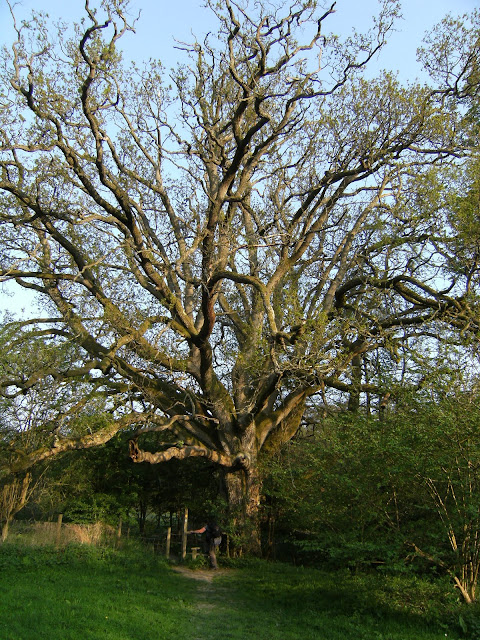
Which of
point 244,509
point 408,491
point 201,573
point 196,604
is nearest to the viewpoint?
point 408,491

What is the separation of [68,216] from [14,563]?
305 inches

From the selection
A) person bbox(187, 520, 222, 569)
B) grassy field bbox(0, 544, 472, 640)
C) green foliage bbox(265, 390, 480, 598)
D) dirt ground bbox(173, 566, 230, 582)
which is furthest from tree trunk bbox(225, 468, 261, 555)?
green foliage bbox(265, 390, 480, 598)

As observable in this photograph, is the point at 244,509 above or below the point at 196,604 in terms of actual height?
above

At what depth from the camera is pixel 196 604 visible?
9.77m

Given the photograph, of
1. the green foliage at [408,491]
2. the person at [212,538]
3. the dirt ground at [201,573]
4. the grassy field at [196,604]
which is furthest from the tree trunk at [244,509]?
the green foliage at [408,491]

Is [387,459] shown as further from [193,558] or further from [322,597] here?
[193,558]

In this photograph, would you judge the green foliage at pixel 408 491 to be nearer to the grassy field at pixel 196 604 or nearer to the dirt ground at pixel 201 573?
the grassy field at pixel 196 604

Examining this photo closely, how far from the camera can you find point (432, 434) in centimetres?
808

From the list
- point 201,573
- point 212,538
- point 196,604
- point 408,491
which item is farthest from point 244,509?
point 408,491

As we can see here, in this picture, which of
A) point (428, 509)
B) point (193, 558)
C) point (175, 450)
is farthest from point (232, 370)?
point (428, 509)

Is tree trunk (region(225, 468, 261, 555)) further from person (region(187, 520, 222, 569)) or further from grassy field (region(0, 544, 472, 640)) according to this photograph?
grassy field (region(0, 544, 472, 640))

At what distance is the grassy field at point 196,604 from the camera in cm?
741

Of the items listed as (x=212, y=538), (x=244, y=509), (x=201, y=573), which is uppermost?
(x=244, y=509)

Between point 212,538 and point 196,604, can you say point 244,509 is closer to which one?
point 212,538
